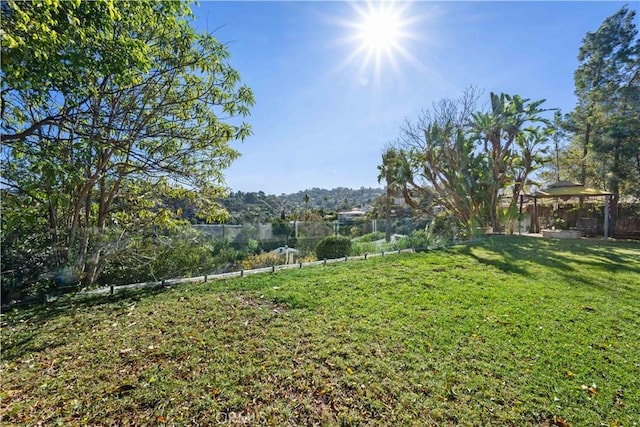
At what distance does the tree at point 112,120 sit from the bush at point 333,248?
4.10 metres

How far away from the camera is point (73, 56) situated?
2533mm

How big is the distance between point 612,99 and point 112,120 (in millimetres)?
23878

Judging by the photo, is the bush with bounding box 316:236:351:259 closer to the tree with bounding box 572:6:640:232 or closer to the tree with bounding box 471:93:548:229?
the tree with bounding box 471:93:548:229

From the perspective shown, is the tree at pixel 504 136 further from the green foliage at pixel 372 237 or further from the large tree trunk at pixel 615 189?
the green foliage at pixel 372 237

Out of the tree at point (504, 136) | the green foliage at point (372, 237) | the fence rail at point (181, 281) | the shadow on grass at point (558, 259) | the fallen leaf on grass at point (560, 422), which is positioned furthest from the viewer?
the tree at point (504, 136)

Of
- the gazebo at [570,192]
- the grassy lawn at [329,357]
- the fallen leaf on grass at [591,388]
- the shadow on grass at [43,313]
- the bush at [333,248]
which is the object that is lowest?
the fallen leaf on grass at [591,388]

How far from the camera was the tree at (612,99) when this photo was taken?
1455 cm

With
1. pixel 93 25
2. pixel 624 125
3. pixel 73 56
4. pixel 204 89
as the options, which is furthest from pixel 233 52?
pixel 624 125

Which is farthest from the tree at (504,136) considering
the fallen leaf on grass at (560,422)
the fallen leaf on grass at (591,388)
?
the fallen leaf on grass at (560,422)

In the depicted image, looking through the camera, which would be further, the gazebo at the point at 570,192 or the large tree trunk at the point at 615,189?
the large tree trunk at the point at 615,189

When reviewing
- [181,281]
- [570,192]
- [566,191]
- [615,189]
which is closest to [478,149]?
[566,191]

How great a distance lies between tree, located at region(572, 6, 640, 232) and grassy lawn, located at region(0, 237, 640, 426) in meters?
14.0

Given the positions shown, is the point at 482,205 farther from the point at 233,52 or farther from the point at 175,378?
the point at 175,378

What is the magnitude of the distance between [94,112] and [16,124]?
105cm
